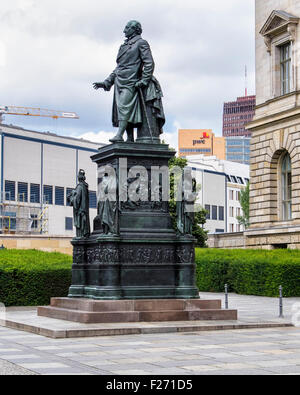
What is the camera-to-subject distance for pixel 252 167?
4969 centimetres

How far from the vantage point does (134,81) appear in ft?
67.3

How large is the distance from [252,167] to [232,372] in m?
39.0

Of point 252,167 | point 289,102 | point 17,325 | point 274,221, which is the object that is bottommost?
point 17,325

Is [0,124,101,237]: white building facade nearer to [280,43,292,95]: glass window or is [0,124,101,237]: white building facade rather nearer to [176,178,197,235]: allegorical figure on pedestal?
[280,43,292,95]: glass window

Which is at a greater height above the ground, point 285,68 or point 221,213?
point 285,68

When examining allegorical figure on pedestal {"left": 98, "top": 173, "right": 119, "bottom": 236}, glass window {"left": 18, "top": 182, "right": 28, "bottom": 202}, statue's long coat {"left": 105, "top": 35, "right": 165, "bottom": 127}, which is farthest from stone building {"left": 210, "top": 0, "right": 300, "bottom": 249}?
glass window {"left": 18, "top": 182, "right": 28, "bottom": 202}

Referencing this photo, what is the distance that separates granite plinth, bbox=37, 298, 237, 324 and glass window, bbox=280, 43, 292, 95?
29.9m

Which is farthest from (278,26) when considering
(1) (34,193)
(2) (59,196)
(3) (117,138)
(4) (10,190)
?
(2) (59,196)

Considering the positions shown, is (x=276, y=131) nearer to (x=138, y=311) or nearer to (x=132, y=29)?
(x=132, y=29)

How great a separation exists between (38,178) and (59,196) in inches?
181

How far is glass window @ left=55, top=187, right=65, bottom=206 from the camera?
9000 centimetres

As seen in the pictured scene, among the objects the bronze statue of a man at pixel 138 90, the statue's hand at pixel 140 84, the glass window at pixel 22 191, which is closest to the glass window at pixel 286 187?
the bronze statue of a man at pixel 138 90

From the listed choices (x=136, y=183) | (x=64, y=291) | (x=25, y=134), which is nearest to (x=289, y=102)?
(x=64, y=291)
